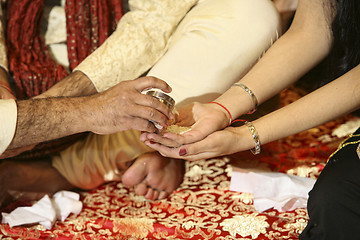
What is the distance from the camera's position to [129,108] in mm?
1073

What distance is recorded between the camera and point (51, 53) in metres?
1.65

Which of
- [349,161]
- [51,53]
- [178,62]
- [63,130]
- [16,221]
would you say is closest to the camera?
[349,161]

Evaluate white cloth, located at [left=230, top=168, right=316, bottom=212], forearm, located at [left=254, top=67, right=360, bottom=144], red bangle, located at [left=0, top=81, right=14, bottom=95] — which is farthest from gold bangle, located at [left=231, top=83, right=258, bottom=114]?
red bangle, located at [left=0, top=81, right=14, bottom=95]

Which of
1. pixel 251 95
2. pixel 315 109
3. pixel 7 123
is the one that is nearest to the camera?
pixel 7 123

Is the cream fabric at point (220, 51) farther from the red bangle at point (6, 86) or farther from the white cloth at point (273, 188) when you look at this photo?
the red bangle at point (6, 86)

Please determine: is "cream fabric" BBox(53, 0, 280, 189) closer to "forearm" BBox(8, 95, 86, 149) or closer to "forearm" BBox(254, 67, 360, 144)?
"forearm" BBox(254, 67, 360, 144)

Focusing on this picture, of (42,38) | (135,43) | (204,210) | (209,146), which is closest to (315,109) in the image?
(209,146)

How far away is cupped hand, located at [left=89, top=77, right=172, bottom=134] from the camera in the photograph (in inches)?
41.9

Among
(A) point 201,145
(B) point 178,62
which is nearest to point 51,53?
(B) point 178,62

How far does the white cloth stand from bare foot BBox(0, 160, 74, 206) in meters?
0.59

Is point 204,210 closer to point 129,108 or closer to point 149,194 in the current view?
point 149,194

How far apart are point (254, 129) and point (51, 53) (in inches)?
34.1

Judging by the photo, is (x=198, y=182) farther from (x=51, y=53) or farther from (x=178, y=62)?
(x=51, y=53)

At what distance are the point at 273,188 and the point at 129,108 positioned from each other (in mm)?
539
